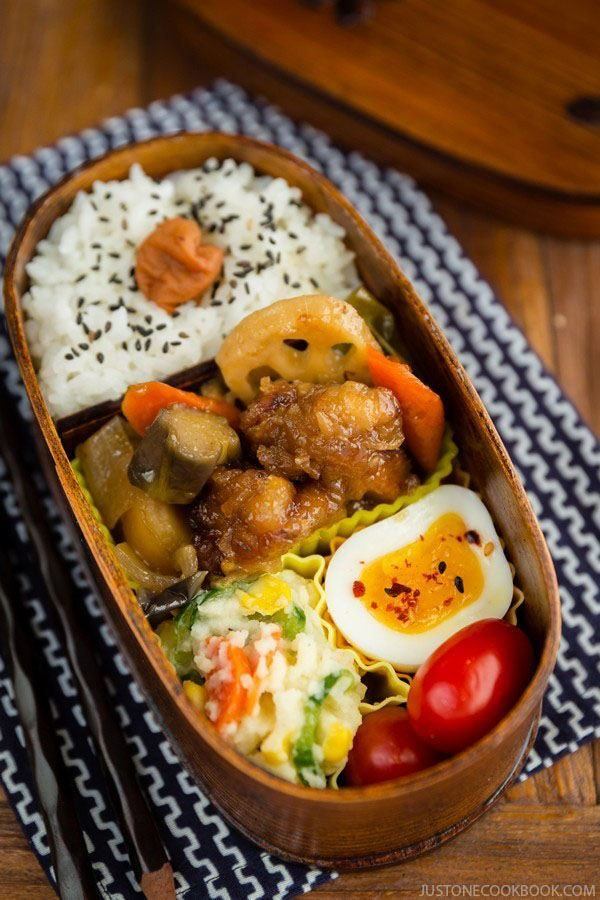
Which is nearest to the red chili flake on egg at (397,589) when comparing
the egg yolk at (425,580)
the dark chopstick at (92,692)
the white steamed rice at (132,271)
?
the egg yolk at (425,580)

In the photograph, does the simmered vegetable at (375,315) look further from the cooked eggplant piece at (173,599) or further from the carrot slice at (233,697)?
the carrot slice at (233,697)

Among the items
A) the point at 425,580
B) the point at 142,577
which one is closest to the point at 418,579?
the point at 425,580

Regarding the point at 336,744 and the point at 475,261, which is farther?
the point at 475,261

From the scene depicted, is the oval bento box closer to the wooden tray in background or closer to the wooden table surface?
the wooden table surface

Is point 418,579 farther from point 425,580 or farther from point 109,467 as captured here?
point 109,467

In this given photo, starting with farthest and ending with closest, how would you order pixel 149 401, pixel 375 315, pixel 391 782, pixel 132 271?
pixel 132 271 → pixel 375 315 → pixel 149 401 → pixel 391 782

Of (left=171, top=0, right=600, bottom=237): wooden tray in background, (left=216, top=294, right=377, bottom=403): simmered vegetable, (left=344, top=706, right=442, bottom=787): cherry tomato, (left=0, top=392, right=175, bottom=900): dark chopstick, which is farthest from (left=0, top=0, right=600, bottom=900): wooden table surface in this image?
(left=216, top=294, right=377, bottom=403): simmered vegetable

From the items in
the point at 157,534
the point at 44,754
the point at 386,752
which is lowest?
the point at 44,754
